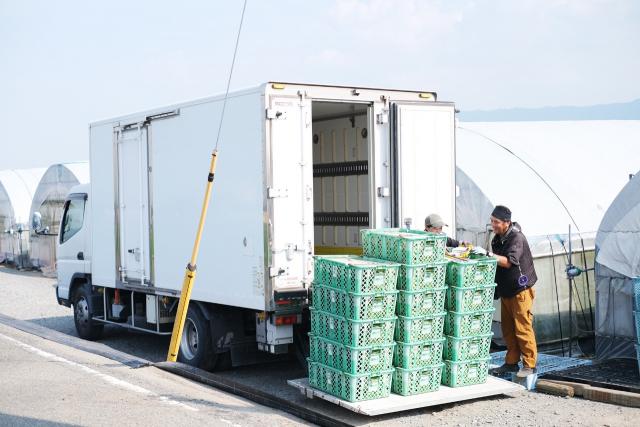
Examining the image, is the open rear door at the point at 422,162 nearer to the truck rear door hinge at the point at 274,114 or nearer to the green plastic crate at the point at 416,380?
the truck rear door hinge at the point at 274,114

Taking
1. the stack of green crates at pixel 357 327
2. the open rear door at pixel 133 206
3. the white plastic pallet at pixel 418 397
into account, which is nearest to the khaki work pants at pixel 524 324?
the white plastic pallet at pixel 418 397


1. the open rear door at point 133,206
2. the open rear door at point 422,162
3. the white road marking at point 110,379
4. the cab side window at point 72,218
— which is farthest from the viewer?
the cab side window at point 72,218

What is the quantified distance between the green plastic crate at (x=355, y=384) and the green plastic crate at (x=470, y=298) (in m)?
1.03

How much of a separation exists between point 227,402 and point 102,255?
17.6 feet

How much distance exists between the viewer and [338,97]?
9602mm

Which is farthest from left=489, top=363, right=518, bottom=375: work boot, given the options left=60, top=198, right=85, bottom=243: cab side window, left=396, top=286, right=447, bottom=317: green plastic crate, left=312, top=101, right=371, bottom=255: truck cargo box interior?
left=60, top=198, right=85, bottom=243: cab side window

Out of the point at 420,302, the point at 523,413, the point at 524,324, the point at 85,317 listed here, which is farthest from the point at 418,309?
the point at 85,317

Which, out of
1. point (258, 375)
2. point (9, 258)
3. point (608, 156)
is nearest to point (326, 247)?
point (258, 375)

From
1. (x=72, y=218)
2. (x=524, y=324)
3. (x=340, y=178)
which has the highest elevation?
(x=340, y=178)

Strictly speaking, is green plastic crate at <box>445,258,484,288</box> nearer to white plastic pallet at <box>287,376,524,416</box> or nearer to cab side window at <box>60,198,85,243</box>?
white plastic pallet at <box>287,376,524,416</box>

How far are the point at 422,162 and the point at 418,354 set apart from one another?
281cm

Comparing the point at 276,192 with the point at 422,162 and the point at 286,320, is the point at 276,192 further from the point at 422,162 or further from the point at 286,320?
the point at 422,162

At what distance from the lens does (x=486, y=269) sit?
8602mm

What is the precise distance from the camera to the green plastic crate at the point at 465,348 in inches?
329
